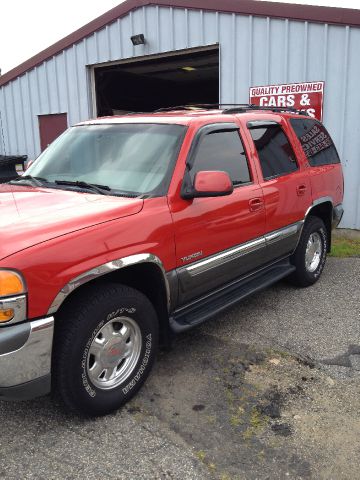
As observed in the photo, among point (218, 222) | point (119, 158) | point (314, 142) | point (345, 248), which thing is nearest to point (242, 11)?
point (314, 142)

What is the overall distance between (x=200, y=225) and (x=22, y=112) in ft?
32.3

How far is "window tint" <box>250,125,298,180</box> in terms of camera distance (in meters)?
4.34

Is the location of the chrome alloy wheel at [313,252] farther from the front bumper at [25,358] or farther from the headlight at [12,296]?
the headlight at [12,296]

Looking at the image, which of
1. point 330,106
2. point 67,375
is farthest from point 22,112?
point 67,375

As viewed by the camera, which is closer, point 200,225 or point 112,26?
point 200,225

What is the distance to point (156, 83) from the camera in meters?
16.4

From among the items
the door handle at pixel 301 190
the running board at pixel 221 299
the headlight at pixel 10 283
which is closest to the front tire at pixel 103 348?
the running board at pixel 221 299

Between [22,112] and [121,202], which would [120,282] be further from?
[22,112]

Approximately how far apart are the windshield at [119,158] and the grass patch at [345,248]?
4139 millimetres

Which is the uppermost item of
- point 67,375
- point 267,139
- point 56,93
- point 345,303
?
point 56,93

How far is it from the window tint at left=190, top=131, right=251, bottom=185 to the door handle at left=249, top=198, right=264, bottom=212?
19 cm

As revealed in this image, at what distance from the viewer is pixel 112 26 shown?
9.69m

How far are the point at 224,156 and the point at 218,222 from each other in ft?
2.11

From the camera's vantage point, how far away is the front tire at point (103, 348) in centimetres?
262
